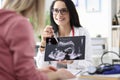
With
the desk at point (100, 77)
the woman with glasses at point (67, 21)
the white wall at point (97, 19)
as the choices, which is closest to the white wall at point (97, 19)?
the white wall at point (97, 19)

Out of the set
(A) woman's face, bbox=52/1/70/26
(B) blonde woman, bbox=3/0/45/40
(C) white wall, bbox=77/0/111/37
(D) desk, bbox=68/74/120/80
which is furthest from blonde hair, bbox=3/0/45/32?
(C) white wall, bbox=77/0/111/37

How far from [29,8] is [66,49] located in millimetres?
937

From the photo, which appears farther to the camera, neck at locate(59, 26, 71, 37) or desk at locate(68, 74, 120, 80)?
neck at locate(59, 26, 71, 37)

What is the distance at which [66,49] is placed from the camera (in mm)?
1816

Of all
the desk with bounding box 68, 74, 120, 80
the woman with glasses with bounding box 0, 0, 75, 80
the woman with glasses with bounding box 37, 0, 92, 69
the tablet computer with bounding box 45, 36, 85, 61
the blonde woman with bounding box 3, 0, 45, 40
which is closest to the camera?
the woman with glasses with bounding box 0, 0, 75, 80

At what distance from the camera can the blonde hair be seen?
0.89 m

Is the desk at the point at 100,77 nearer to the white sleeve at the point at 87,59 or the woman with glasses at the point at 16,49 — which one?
the woman with glasses at the point at 16,49

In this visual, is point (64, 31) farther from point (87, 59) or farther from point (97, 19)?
point (97, 19)

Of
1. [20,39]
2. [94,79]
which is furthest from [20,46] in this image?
[94,79]

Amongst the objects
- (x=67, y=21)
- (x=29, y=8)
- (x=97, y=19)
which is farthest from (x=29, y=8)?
(x=97, y=19)

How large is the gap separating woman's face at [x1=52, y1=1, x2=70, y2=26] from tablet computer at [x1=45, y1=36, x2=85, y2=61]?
1.57 feet

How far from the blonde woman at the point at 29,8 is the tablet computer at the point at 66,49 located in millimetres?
862

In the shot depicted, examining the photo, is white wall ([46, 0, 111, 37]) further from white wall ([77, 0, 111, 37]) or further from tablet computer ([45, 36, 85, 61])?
tablet computer ([45, 36, 85, 61])

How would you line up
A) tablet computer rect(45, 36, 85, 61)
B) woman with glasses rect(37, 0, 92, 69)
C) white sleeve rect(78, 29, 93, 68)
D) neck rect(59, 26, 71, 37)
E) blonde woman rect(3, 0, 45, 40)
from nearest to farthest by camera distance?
blonde woman rect(3, 0, 45, 40) → tablet computer rect(45, 36, 85, 61) → white sleeve rect(78, 29, 93, 68) → woman with glasses rect(37, 0, 92, 69) → neck rect(59, 26, 71, 37)
